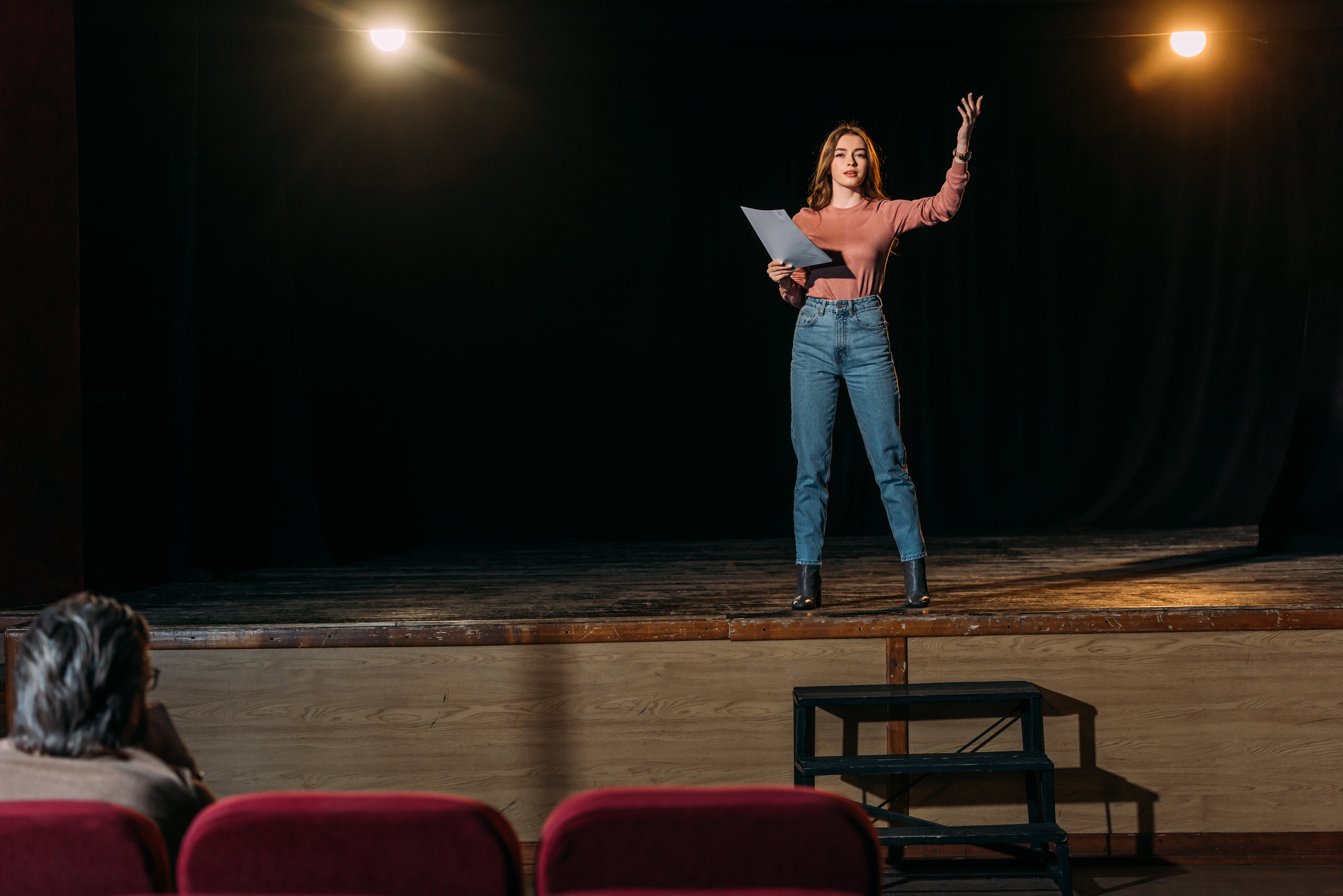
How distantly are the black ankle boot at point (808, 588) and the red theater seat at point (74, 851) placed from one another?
73.4 inches

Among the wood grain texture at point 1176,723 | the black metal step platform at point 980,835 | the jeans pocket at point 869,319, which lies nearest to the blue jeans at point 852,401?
the jeans pocket at point 869,319

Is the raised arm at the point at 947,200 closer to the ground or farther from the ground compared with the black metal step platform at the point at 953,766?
farther from the ground

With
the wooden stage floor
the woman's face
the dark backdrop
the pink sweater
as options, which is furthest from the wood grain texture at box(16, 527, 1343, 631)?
the woman's face

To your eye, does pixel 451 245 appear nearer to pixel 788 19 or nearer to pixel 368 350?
pixel 368 350

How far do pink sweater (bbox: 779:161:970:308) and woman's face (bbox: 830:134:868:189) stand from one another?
0.23 ft

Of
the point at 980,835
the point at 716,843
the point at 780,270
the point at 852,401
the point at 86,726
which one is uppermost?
the point at 780,270

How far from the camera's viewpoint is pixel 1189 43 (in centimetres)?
486

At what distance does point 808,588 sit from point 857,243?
914 mm

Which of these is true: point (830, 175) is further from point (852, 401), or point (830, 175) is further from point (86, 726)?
point (86, 726)

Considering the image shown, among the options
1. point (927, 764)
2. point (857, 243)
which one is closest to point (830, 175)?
point (857, 243)

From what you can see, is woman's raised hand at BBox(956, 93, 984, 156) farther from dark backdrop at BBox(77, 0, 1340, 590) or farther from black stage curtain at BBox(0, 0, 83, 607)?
black stage curtain at BBox(0, 0, 83, 607)

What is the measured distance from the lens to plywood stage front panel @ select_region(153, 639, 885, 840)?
2672 millimetres

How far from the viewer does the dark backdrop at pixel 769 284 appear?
4941 millimetres

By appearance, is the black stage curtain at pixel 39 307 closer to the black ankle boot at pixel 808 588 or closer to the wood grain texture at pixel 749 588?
the wood grain texture at pixel 749 588
